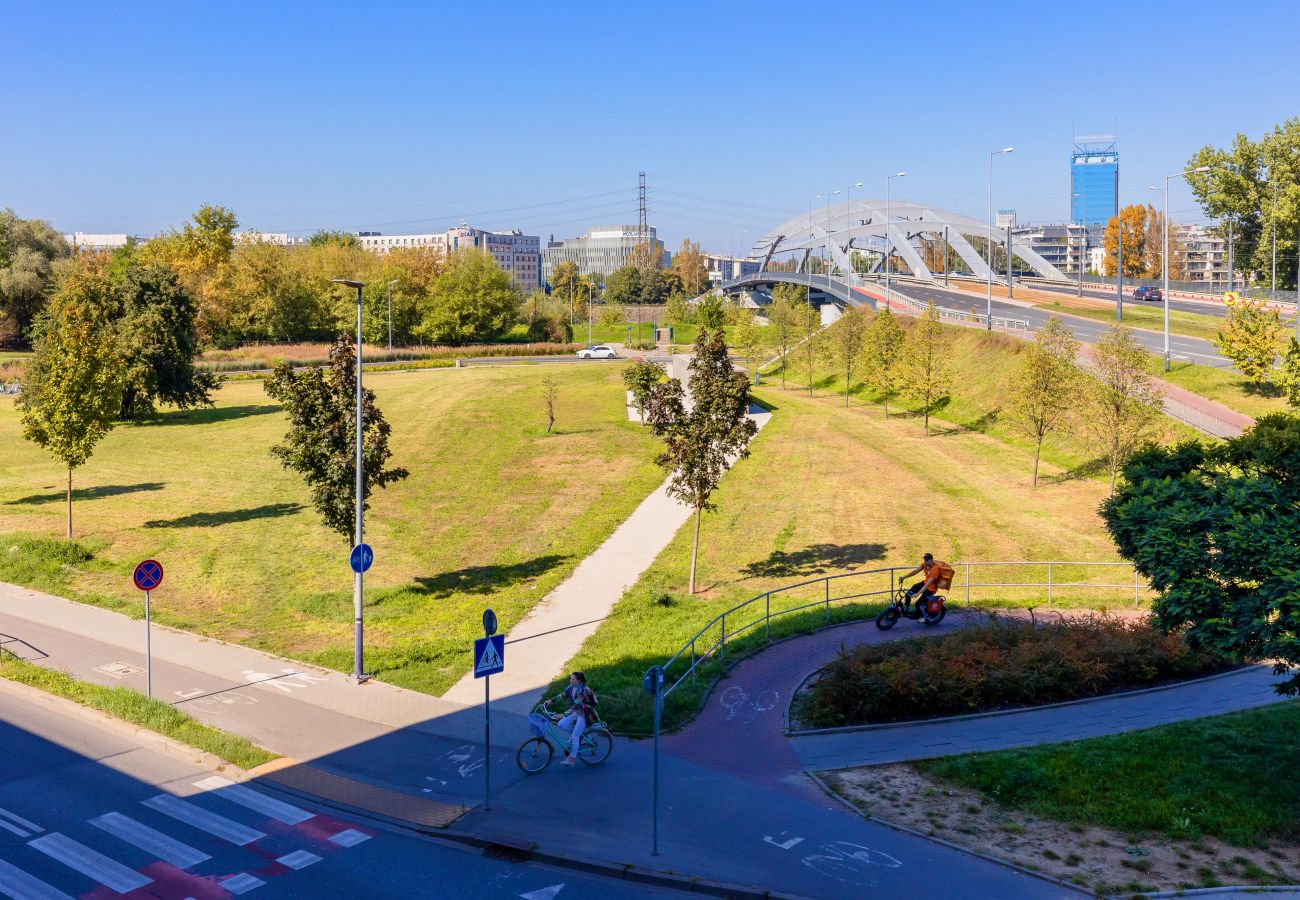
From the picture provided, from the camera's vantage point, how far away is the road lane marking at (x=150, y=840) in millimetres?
11398

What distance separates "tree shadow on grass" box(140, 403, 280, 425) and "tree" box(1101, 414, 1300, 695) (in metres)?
49.8

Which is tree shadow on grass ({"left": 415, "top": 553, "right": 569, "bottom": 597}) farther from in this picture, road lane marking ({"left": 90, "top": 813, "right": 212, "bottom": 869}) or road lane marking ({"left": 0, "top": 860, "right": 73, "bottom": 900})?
road lane marking ({"left": 0, "top": 860, "right": 73, "bottom": 900})

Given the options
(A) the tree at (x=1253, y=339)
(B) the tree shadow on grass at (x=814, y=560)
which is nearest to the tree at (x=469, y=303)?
(A) the tree at (x=1253, y=339)

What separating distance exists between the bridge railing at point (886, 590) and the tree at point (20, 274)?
288 ft

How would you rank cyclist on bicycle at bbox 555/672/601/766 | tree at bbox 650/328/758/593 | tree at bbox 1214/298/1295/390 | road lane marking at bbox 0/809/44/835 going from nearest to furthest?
road lane marking at bbox 0/809/44/835
cyclist on bicycle at bbox 555/672/601/766
tree at bbox 650/328/758/593
tree at bbox 1214/298/1295/390

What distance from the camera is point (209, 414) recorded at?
56.7 m

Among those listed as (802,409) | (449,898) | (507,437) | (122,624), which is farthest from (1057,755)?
(802,409)

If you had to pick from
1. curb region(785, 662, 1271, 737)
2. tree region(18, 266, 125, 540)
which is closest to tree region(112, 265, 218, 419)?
tree region(18, 266, 125, 540)

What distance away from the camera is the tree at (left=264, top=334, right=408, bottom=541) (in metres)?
22.3

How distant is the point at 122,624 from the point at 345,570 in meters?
5.77

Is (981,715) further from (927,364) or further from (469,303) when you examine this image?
(469,303)

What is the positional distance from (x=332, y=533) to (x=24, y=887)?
19694mm

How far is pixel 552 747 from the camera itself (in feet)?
45.6

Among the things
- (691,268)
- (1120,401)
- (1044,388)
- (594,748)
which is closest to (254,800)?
(594,748)
